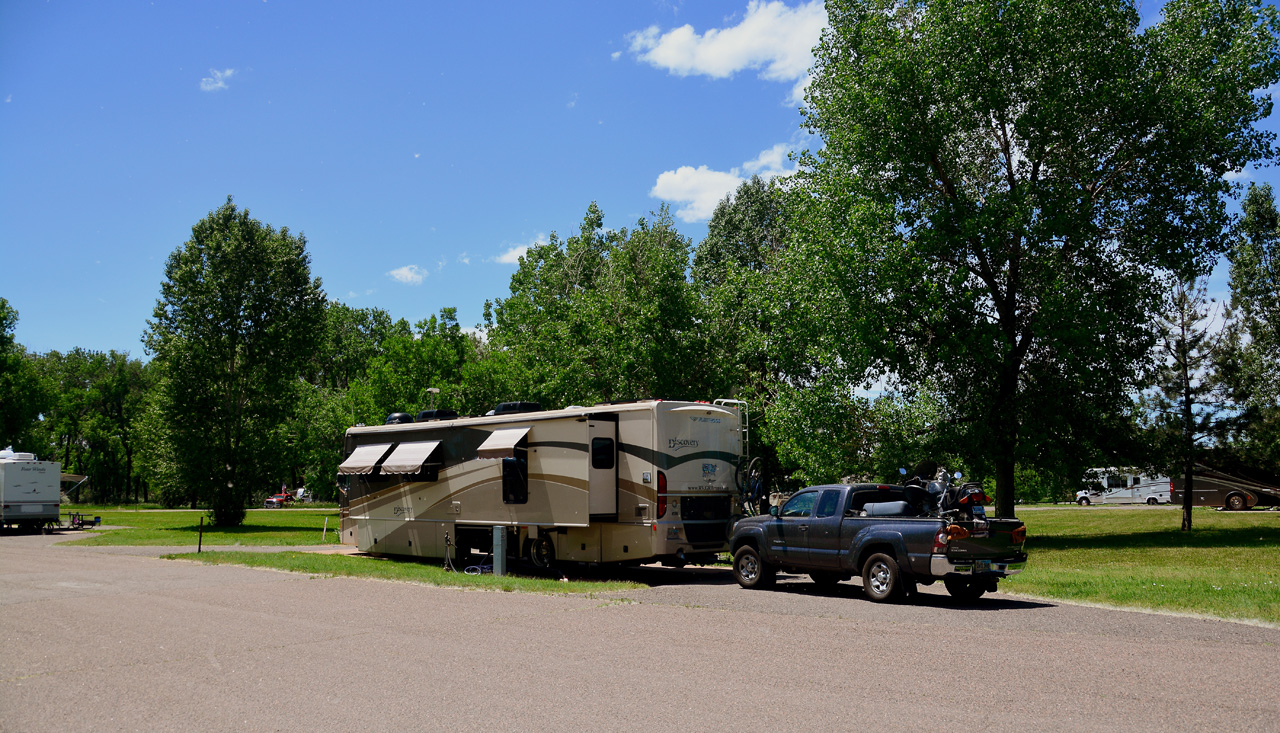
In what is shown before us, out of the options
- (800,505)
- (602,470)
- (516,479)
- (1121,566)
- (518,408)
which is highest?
(518,408)

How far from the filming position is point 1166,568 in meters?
18.6

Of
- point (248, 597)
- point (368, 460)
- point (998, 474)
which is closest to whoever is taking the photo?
point (248, 597)

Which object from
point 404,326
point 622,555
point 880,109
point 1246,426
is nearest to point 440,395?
point 404,326

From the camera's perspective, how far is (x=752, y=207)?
45625 mm

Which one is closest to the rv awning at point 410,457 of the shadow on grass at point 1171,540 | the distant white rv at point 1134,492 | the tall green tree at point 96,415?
the shadow on grass at point 1171,540

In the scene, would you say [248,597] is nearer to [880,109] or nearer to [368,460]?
[368,460]

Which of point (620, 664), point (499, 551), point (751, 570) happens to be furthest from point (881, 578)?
point (499, 551)

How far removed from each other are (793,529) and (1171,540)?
1729 centimetres

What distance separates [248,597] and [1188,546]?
23.2 meters

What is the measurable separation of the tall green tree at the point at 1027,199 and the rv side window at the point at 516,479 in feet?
38.4

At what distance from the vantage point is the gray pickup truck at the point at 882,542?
12539 millimetres

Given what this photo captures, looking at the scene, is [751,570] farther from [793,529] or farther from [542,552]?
[542,552]

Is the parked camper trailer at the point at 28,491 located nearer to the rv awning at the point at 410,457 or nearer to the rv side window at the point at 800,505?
the rv awning at the point at 410,457

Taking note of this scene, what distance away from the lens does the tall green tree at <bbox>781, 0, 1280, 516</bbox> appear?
2481cm
